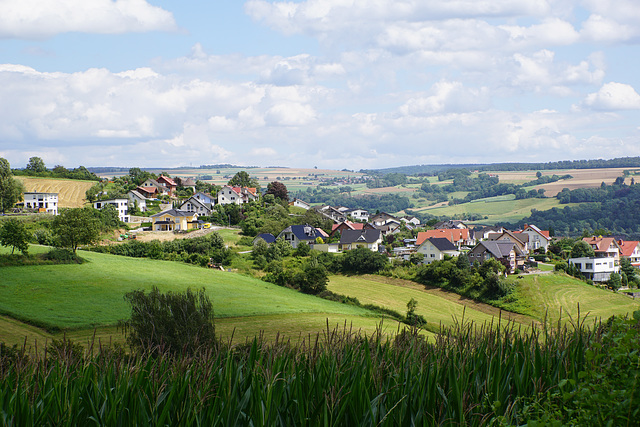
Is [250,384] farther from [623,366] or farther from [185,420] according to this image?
[623,366]

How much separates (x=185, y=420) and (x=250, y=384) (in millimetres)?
1265

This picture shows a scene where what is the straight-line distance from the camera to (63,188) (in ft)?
285

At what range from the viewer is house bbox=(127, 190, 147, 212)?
3268 inches

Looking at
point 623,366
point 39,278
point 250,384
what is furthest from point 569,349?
point 39,278

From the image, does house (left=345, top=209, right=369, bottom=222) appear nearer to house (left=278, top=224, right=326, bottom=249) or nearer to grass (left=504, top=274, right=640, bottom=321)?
house (left=278, top=224, right=326, bottom=249)

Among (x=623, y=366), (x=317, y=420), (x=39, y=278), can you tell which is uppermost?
(x=623, y=366)

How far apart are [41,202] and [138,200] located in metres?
13.1

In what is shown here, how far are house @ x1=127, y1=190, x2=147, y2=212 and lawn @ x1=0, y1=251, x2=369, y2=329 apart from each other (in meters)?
30.3

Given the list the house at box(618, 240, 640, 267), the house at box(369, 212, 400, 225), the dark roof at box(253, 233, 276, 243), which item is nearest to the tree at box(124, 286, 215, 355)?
the dark roof at box(253, 233, 276, 243)

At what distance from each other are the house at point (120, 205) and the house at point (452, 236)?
128 feet

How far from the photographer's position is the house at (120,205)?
76.6m

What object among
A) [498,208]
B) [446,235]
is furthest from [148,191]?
[498,208]

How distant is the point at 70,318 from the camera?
31719mm

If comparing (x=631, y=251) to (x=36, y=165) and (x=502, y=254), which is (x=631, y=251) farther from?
(x=36, y=165)
